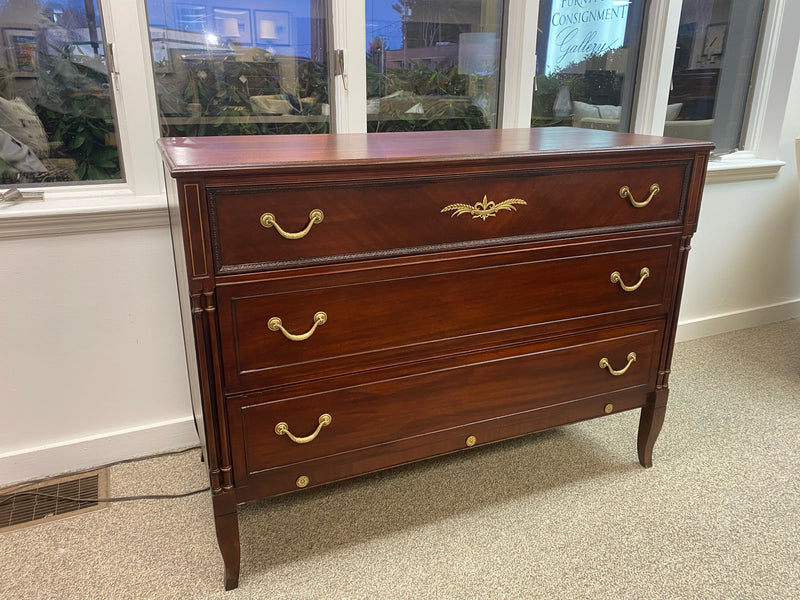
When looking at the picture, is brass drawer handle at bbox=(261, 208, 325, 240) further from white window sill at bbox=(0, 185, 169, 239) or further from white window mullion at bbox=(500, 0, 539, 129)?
white window mullion at bbox=(500, 0, 539, 129)

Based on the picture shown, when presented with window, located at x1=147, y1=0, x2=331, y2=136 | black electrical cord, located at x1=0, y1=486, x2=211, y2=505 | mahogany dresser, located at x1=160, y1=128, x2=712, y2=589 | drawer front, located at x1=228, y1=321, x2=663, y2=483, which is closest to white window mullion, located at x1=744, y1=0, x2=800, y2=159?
mahogany dresser, located at x1=160, y1=128, x2=712, y2=589

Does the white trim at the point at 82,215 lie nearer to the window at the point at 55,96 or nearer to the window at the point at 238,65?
the window at the point at 55,96

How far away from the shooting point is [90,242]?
1.67 m

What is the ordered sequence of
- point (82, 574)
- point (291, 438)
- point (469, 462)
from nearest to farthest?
point (291, 438), point (82, 574), point (469, 462)

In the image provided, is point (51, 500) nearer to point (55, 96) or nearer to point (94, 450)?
point (94, 450)

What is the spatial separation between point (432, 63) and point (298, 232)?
3.80 ft

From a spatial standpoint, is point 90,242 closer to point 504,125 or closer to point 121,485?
point 121,485

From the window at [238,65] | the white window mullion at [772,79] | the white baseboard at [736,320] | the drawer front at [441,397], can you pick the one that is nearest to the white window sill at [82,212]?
the window at [238,65]

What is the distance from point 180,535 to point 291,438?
53cm

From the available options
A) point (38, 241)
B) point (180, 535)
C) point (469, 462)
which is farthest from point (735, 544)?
point (38, 241)

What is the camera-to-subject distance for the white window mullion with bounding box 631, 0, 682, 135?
2340 mm

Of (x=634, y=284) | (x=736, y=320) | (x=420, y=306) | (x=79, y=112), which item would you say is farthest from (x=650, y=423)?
(x=79, y=112)

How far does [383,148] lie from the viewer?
138 centimetres

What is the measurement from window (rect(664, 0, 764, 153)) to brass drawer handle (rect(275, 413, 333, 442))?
210cm
